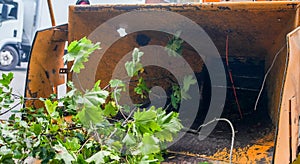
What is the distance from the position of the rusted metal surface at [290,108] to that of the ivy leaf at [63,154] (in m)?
0.55

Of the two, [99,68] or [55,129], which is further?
[99,68]

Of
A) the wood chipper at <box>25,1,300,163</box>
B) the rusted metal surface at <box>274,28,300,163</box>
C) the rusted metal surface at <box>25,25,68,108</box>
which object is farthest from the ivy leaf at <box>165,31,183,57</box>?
the rusted metal surface at <box>274,28,300,163</box>

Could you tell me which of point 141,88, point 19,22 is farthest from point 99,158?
point 19,22

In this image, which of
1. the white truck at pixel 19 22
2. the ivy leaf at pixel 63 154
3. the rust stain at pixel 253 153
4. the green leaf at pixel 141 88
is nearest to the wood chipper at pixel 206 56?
the rust stain at pixel 253 153

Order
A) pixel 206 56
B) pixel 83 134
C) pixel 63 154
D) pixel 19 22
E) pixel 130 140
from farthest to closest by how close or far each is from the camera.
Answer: pixel 19 22
pixel 206 56
pixel 83 134
pixel 130 140
pixel 63 154

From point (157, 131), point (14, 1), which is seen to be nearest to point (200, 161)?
point (157, 131)

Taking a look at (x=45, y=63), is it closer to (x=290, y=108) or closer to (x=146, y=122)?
(x=146, y=122)

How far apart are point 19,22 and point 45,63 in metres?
3.98

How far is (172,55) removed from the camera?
75.8 inches

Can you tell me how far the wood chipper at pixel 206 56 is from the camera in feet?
4.67

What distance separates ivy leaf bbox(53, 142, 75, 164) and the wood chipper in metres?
0.67

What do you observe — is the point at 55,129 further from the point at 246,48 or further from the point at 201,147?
the point at 246,48

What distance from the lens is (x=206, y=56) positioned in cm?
201

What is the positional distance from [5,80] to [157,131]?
536 mm
